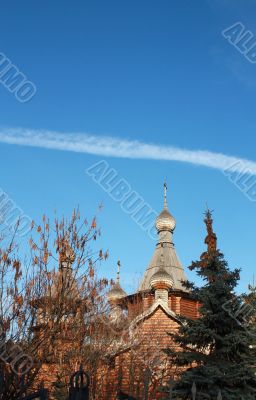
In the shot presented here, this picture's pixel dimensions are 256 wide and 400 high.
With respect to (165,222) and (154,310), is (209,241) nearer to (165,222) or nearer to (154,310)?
(154,310)

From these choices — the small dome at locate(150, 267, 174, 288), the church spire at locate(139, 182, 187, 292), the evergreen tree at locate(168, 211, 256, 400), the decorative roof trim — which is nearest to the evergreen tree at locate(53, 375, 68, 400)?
the evergreen tree at locate(168, 211, 256, 400)

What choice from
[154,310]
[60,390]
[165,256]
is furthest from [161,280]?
[165,256]

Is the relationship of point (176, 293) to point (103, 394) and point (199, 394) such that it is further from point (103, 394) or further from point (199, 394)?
point (199, 394)

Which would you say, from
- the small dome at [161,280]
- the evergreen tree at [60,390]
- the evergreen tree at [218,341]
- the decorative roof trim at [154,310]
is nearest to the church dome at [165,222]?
the small dome at [161,280]

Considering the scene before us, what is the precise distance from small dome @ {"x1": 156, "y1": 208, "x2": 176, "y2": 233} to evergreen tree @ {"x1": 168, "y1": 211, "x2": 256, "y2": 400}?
22.8 meters

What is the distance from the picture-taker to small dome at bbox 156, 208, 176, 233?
116 ft

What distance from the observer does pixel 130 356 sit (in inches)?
718

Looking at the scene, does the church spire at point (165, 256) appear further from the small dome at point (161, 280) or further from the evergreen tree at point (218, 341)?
the evergreen tree at point (218, 341)

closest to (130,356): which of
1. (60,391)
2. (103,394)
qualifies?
(103,394)

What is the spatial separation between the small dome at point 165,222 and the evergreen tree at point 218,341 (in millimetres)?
22840

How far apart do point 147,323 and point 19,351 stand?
1270 centimetres

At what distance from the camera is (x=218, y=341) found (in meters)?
11.7

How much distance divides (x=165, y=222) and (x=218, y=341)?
23814 millimetres

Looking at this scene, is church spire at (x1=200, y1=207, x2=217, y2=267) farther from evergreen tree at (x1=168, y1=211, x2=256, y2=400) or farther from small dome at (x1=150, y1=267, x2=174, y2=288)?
small dome at (x1=150, y1=267, x2=174, y2=288)
